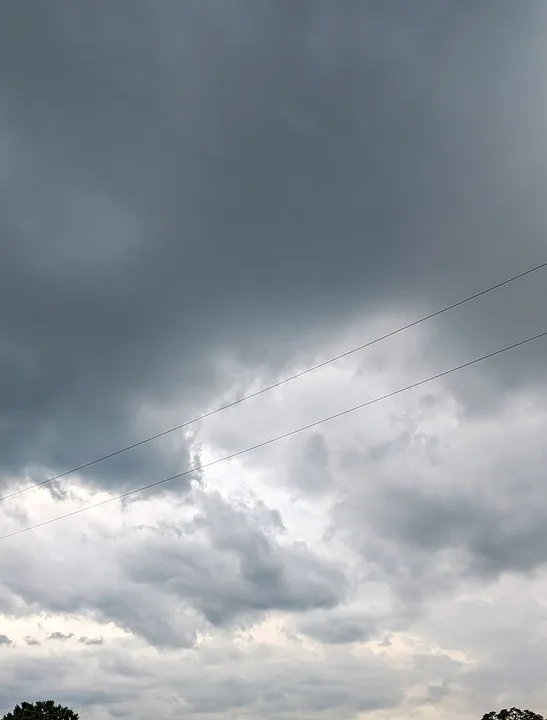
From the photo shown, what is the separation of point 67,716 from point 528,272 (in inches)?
7063

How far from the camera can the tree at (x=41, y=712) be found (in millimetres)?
177125

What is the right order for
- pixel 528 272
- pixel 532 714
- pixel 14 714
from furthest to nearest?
1. pixel 14 714
2. pixel 532 714
3. pixel 528 272

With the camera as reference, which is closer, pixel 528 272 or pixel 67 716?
pixel 528 272

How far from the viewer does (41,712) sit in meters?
179

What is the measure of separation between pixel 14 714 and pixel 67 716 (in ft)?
41.6

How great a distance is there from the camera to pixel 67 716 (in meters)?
183

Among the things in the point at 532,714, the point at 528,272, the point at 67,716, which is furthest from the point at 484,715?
the point at 528,272

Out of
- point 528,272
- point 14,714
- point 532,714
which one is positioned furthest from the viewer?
point 14,714

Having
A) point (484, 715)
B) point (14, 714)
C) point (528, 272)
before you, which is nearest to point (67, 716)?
point (14, 714)

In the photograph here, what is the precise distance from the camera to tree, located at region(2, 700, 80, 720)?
17712cm

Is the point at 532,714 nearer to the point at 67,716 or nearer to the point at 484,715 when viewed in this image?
the point at 484,715

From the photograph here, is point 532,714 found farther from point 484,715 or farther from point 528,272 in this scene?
point 528,272

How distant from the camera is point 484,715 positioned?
481 feet

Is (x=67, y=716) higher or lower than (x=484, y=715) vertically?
higher
